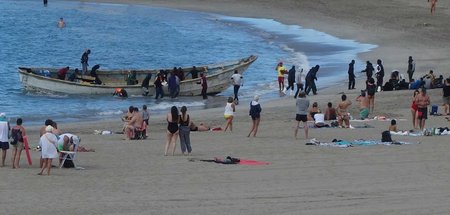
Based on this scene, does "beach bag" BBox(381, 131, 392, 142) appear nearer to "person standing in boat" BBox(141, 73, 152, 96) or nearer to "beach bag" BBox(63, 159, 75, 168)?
"beach bag" BBox(63, 159, 75, 168)

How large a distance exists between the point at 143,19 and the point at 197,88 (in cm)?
3641

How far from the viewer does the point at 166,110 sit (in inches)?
1448

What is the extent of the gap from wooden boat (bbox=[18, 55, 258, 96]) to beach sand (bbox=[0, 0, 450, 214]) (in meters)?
6.24

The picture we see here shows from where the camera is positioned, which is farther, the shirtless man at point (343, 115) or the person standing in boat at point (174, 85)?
the person standing in boat at point (174, 85)

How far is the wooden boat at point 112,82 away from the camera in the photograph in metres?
40.2

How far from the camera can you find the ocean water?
38938mm

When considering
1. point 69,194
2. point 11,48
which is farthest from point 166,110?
point 11,48

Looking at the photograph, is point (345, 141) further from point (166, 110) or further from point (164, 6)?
point (164, 6)

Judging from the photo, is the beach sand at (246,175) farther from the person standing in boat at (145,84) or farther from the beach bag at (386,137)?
the person standing in boat at (145,84)

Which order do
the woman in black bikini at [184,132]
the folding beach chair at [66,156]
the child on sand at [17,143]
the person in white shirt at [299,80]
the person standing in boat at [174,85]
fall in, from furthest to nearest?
the person standing in boat at [174,85] < the person in white shirt at [299,80] < the woman in black bikini at [184,132] < the folding beach chair at [66,156] < the child on sand at [17,143]

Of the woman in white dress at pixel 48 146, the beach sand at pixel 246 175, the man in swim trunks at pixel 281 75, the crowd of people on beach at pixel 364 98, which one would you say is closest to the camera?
the beach sand at pixel 246 175

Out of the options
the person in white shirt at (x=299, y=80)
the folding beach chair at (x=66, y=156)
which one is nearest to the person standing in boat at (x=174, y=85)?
the person in white shirt at (x=299, y=80)

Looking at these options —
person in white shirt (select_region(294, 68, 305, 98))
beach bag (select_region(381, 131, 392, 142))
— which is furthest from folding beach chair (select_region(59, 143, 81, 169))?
person in white shirt (select_region(294, 68, 305, 98))

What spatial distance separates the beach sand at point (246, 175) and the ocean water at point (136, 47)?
212 inches
